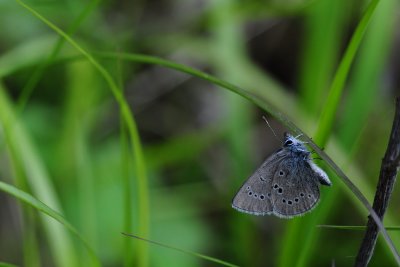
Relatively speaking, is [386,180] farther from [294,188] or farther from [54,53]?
[54,53]

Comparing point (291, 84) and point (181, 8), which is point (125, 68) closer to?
point (181, 8)

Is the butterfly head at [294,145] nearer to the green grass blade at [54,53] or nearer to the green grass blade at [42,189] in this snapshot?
the green grass blade at [54,53]

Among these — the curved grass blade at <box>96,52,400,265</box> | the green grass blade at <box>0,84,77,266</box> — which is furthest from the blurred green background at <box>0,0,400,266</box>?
the curved grass blade at <box>96,52,400,265</box>

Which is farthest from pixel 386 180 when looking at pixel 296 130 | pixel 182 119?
pixel 182 119

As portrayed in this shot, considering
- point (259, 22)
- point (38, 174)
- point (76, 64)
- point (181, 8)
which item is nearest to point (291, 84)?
point (259, 22)

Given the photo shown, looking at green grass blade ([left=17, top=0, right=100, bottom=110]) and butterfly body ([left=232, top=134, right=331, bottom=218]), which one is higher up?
green grass blade ([left=17, top=0, right=100, bottom=110])

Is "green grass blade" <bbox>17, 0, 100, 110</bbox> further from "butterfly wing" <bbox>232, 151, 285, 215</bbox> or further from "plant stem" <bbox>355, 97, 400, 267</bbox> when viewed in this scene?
"plant stem" <bbox>355, 97, 400, 267</bbox>

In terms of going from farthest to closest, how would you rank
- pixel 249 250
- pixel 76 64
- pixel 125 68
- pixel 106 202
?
1. pixel 125 68
2. pixel 76 64
3. pixel 106 202
4. pixel 249 250

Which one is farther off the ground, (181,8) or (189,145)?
(181,8)
